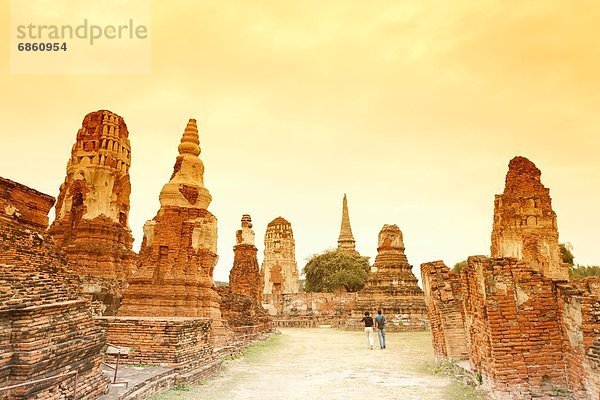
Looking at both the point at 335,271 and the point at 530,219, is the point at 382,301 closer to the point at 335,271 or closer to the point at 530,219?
the point at 530,219

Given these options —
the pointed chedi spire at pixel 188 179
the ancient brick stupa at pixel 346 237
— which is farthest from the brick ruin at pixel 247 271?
the ancient brick stupa at pixel 346 237

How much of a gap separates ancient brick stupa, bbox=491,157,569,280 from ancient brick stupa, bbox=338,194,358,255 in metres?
32.5

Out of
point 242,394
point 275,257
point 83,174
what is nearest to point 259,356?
point 242,394

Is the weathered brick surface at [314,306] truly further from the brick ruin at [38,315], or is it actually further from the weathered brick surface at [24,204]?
the brick ruin at [38,315]

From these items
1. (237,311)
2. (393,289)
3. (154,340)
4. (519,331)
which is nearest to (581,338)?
(519,331)

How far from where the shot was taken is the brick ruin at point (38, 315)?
496cm

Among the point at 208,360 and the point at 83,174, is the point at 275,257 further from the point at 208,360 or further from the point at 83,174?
the point at 208,360

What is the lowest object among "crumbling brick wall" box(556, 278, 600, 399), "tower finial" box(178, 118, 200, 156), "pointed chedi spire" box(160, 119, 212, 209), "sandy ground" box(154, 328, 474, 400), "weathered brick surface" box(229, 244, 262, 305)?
"sandy ground" box(154, 328, 474, 400)

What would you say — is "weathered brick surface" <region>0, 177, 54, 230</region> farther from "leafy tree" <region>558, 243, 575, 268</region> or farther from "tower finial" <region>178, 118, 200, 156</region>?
"leafy tree" <region>558, 243, 575, 268</region>

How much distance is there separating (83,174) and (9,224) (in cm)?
1132

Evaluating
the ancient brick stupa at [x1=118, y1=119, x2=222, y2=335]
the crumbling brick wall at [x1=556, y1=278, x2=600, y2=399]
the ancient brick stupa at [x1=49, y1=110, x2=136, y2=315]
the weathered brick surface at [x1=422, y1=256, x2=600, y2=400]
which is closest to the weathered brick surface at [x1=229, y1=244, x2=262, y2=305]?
the ancient brick stupa at [x1=49, y1=110, x2=136, y2=315]

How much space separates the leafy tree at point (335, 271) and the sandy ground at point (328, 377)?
94.8 feet

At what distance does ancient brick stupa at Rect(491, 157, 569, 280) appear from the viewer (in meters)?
19.2

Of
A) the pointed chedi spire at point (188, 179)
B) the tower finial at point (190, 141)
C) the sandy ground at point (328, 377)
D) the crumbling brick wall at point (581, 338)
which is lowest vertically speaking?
the sandy ground at point (328, 377)
